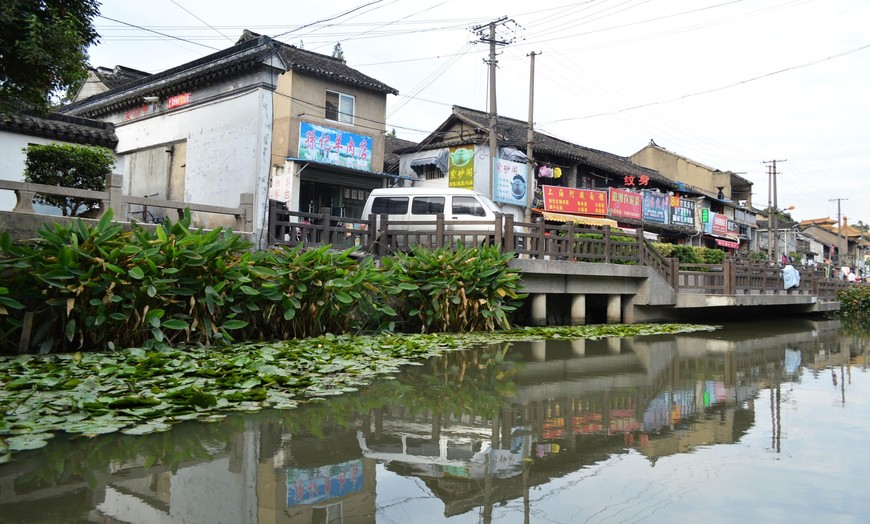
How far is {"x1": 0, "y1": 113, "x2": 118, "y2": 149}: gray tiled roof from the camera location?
1379 centimetres

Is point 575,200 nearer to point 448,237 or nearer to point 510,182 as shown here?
point 510,182

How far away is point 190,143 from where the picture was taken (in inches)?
525

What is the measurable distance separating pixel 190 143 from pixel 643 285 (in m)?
11.2

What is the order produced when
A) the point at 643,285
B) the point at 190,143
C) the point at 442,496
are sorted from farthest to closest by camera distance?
the point at 643,285 < the point at 190,143 < the point at 442,496

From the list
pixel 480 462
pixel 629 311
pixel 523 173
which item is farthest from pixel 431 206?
pixel 480 462

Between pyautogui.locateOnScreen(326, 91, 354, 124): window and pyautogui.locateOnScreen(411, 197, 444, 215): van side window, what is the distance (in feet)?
24.1

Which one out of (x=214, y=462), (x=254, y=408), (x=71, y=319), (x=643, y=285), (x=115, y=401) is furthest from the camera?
(x=643, y=285)

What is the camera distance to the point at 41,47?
694 centimetres

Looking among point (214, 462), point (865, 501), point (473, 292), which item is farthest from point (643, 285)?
point (214, 462)

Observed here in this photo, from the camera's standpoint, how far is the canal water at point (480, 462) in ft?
10.5

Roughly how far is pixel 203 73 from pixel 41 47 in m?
6.04

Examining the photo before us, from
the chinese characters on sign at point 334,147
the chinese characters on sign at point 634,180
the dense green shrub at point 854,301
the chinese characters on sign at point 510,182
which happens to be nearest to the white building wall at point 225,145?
the chinese characters on sign at point 334,147

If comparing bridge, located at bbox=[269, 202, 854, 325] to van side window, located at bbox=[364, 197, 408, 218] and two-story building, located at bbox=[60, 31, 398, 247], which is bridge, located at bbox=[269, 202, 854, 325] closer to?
van side window, located at bbox=[364, 197, 408, 218]

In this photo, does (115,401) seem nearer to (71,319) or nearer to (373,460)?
(373,460)
